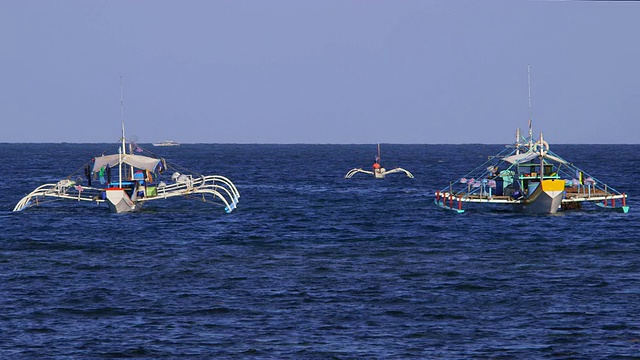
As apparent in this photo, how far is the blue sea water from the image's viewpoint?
102 ft

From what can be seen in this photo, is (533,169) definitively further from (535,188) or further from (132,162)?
(132,162)

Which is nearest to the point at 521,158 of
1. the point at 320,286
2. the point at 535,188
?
the point at 535,188

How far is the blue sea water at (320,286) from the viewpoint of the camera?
31.0 meters

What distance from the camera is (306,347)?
3053 centimetres

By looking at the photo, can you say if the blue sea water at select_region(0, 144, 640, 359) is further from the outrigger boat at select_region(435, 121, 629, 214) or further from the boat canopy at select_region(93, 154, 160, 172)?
the boat canopy at select_region(93, 154, 160, 172)

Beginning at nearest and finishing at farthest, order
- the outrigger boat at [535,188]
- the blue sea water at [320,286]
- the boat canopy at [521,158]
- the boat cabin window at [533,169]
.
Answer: the blue sea water at [320,286] → the outrigger boat at [535,188] → the boat canopy at [521,158] → the boat cabin window at [533,169]

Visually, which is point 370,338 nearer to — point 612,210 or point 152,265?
point 152,265

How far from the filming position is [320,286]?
40.7 m

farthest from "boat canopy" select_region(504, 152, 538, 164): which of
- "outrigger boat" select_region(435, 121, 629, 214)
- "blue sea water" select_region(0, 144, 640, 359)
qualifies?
"blue sea water" select_region(0, 144, 640, 359)

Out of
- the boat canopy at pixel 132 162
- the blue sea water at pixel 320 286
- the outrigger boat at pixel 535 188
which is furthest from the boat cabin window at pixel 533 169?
the boat canopy at pixel 132 162

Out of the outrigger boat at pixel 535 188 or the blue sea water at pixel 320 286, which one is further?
the outrigger boat at pixel 535 188

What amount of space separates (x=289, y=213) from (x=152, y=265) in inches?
1198

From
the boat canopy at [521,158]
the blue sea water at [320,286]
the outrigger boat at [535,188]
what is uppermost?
the boat canopy at [521,158]

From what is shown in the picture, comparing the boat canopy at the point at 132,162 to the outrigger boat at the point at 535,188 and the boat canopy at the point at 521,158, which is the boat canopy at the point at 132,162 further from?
the boat canopy at the point at 521,158
